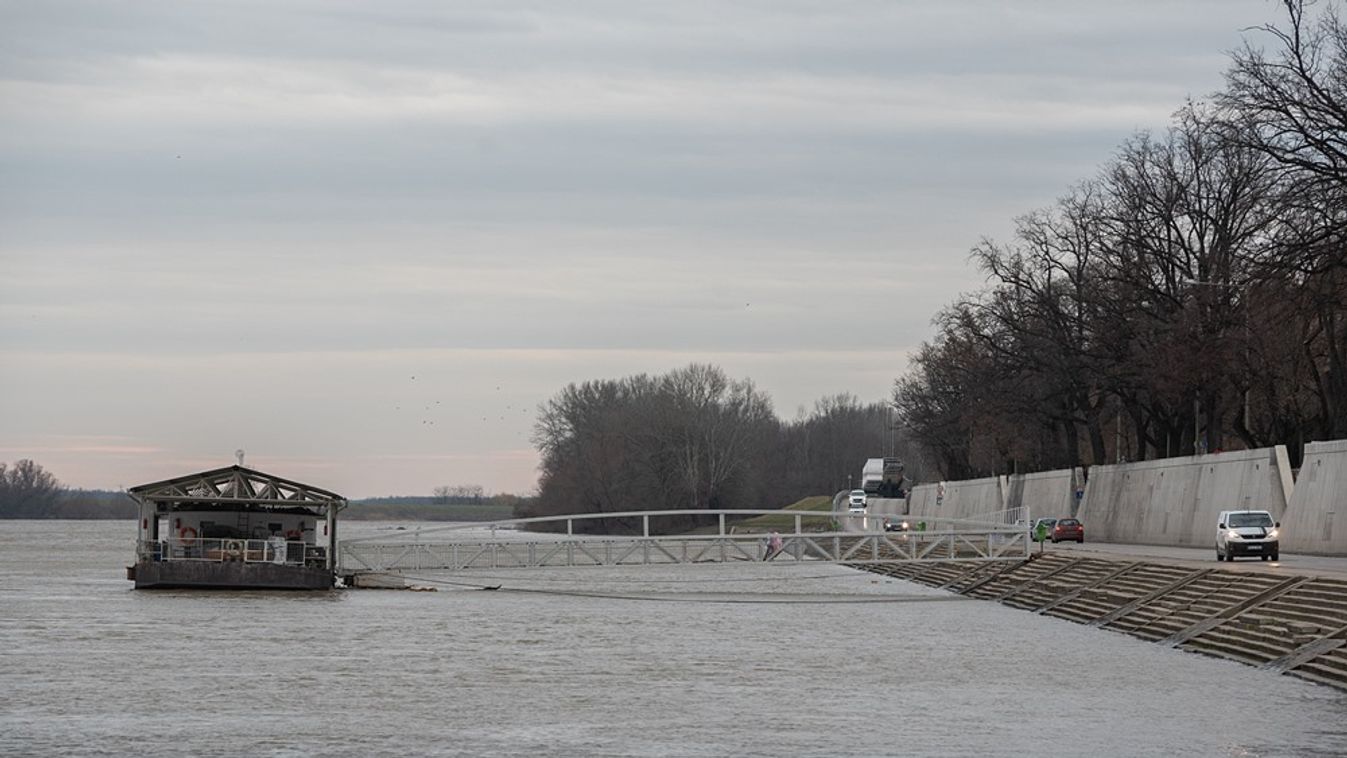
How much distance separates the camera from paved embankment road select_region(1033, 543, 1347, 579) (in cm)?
4319

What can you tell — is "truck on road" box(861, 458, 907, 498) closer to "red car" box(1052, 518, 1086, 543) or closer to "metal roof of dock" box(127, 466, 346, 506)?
"red car" box(1052, 518, 1086, 543)

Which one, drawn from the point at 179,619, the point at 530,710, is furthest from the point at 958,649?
the point at 179,619

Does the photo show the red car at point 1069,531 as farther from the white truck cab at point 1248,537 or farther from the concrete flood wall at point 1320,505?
the white truck cab at point 1248,537

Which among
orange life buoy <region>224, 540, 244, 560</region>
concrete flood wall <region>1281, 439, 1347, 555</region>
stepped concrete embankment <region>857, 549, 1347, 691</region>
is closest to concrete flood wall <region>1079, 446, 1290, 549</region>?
concrete flood wall <region>1281, 439, 1347, 555</region>

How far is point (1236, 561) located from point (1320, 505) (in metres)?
5.38

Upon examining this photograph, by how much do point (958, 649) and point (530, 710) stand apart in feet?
51.5

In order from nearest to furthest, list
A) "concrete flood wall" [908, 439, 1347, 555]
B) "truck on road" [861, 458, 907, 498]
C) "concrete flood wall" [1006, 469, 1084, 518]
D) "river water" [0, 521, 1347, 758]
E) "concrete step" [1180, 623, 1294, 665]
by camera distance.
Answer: "river water" [0, 521, 1347, 758], "concrete step" [1180, 623, 1294, 665], "concrete flood wall" [908, 439, 1347, 555], "concrete flood wall" [1006, 469, 1084, 518], "truck on road" [861, 458, 907, 498]

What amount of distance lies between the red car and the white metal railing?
35.9 meters

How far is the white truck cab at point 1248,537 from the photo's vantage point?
51.3 m

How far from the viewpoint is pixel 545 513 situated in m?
193

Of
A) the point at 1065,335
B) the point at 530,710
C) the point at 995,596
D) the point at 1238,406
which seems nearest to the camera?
the point at 530,710

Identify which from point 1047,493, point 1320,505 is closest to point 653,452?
point 1047,493

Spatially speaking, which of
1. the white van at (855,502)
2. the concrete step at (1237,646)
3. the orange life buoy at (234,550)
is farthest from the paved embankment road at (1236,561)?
the white van at (855,502)

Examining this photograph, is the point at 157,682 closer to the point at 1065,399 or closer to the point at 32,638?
the point at 32,638
